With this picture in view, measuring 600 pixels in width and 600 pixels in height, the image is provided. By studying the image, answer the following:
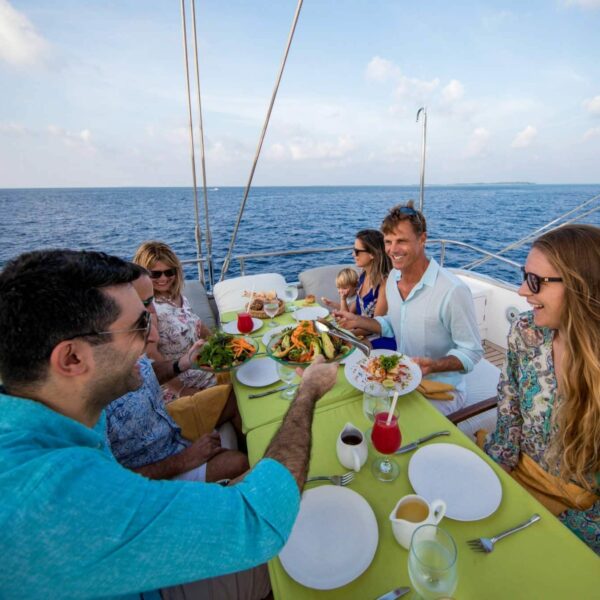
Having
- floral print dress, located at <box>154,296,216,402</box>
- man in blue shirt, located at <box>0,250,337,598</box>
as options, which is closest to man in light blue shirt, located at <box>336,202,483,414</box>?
man in blue shirt, located at <box>0,250,337,598</box>

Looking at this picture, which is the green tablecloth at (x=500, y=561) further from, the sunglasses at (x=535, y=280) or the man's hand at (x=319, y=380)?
the sunglasses at (x=535, y=280)

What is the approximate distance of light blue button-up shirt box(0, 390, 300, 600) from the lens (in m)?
0.62

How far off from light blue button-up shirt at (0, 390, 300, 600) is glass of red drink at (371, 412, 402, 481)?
2.06 feet

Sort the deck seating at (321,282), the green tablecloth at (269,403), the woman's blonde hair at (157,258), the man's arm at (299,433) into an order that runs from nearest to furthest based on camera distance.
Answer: the man's arm at (299,433) → the green tablecloth at (269,403) → the woman's blonde hair at (157,258) → the deck seating at (321,282)

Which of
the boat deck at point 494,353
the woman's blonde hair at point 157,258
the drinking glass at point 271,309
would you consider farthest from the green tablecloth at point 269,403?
the boat deck at point 494,353

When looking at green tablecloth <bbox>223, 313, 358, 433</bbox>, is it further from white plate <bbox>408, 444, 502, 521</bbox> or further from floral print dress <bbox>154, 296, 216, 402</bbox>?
floral print dress <bbox>154, 296, 216, 402</bbox>

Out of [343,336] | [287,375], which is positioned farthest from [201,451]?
[343,336]

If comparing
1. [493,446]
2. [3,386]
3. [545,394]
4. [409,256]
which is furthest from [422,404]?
[3,386]

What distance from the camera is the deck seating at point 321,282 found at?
5055mm

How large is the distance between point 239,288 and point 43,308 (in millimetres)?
3768

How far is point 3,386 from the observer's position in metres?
0.88

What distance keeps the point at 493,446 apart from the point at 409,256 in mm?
1415

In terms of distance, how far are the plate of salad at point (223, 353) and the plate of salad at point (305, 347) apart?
0.96 ft

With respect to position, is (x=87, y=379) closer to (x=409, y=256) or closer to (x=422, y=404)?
(x=422, y=404)
